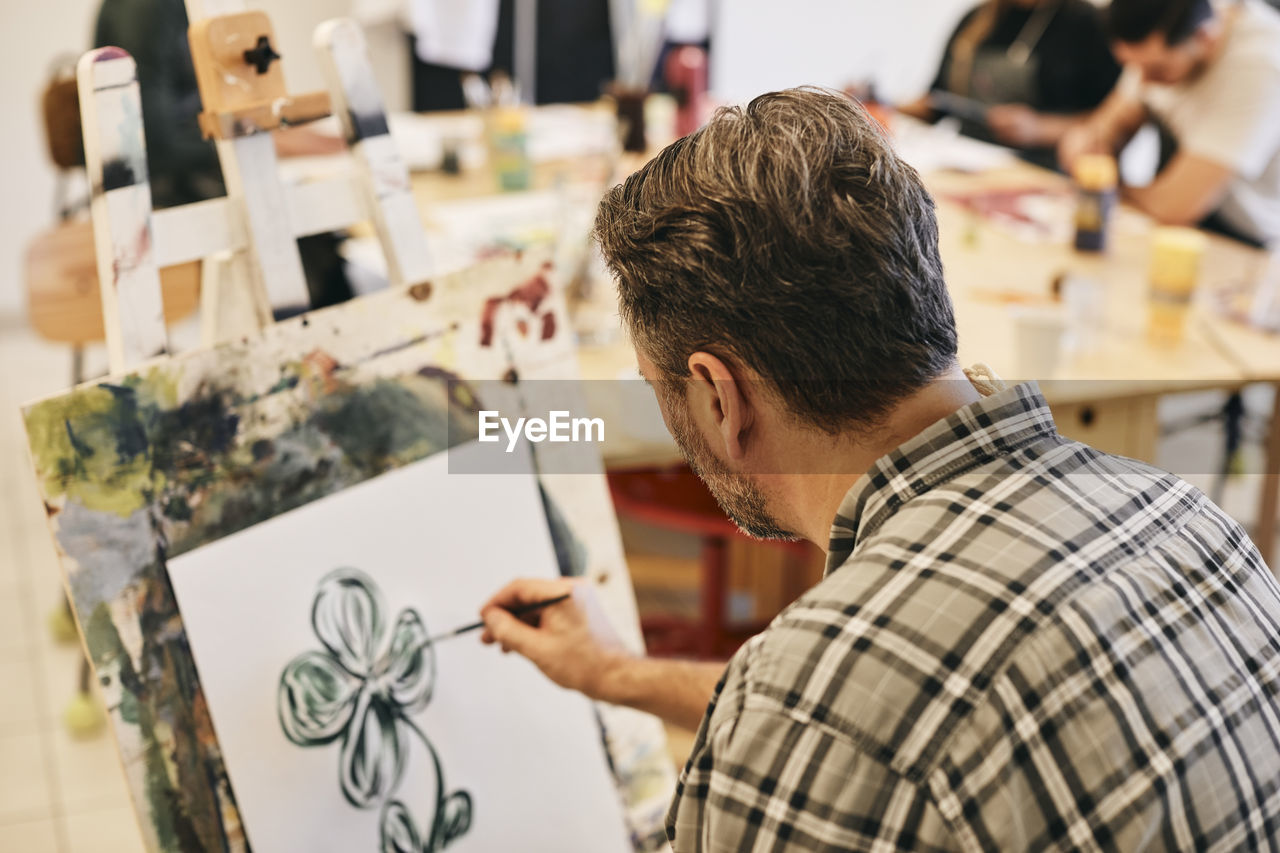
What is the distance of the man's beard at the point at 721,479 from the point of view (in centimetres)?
91

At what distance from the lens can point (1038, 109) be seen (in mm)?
3943

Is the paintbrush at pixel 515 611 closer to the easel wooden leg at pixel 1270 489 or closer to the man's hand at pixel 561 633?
the man's hand at pixel 561 633

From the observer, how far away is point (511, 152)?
9.87ft

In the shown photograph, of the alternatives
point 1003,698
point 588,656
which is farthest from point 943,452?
point 588,656

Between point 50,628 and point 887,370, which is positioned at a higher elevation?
point 887,370

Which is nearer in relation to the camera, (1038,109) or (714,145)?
(714,145)

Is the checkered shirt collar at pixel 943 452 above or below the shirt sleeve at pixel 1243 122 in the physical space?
above

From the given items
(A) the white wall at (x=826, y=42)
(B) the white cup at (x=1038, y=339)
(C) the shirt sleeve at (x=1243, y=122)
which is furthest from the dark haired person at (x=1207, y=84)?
(A) the white wall at (x=826, y=42)

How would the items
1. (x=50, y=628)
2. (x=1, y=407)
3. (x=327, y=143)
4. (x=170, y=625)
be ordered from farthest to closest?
(x=1, y=407)
(x=327, y=143)
(x=50, y=628)
(x=170, y=625)

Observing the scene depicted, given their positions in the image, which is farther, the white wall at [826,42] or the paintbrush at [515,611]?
the white wall at [826,42]

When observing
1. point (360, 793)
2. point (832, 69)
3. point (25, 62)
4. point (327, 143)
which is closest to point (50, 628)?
point (327, 143)

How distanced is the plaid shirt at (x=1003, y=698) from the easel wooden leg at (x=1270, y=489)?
153cm

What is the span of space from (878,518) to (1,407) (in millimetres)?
3726

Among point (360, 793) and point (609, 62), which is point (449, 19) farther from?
point (360, 793)
